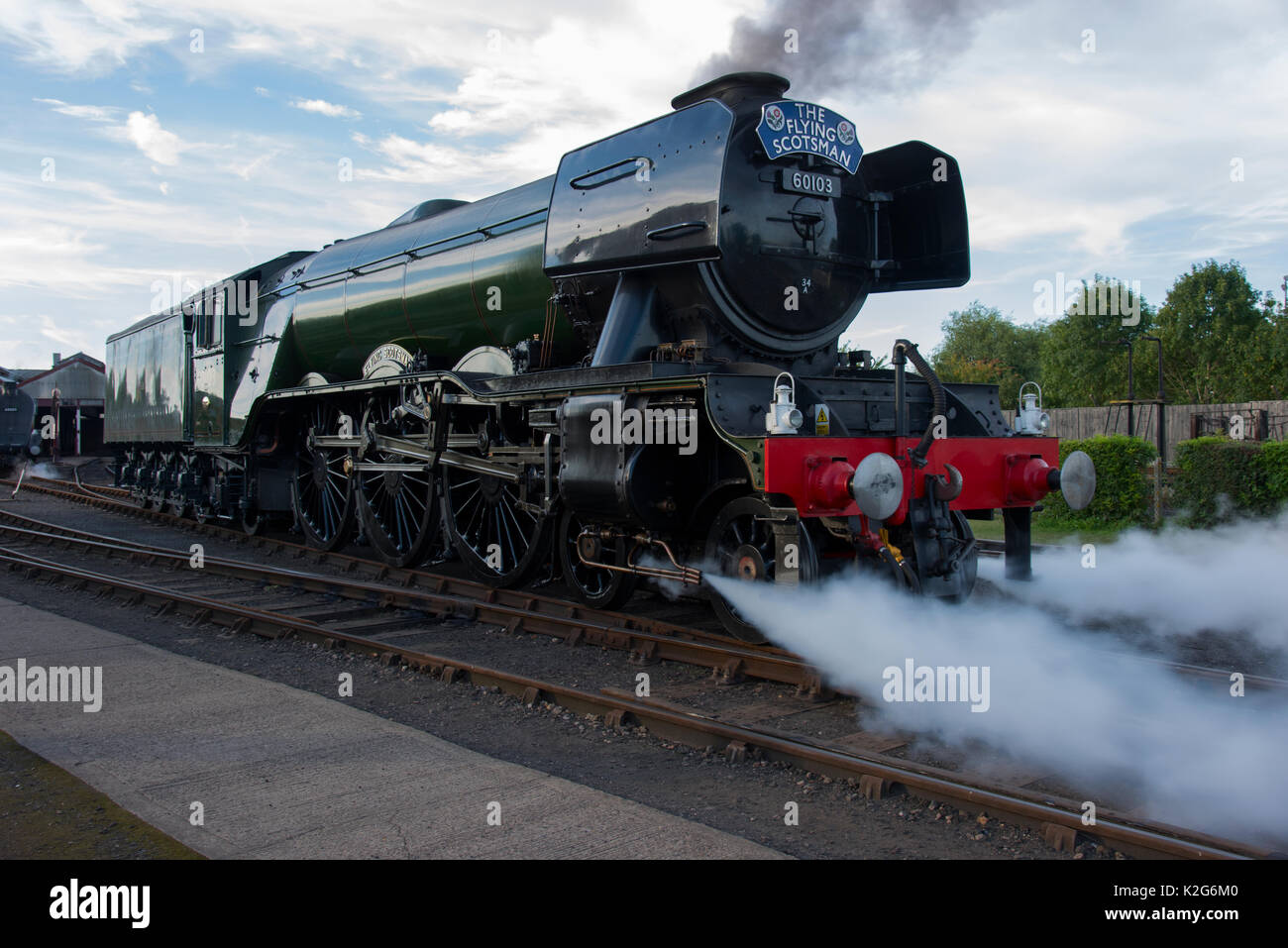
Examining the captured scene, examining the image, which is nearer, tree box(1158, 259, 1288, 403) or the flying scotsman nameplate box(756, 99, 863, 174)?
the flying scotsman nameplate box(756, 99, 863, 174)

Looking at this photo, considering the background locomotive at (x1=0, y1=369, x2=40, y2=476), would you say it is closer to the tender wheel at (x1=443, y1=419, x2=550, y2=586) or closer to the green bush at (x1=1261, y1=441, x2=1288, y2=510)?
the tender wheel at (x1=443, y1=419, x2=550, y2=586)

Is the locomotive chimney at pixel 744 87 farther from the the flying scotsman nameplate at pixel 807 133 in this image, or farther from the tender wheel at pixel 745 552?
the tender wheel at pixel 745 552

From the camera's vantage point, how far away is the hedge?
37.1 ft

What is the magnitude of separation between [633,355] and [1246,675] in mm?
3955

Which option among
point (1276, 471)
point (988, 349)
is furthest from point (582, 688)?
point (988, 349)

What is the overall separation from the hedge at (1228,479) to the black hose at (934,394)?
8017 millimetres

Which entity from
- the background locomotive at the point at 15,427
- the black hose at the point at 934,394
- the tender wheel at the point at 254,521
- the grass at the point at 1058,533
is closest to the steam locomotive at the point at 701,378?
the black hose at the point at 934,394

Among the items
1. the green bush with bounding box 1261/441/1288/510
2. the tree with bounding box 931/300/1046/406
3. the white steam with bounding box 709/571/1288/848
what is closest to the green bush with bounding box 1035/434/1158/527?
the green bush with bounding box 1261/441/1288/510

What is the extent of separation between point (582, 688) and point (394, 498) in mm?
4864

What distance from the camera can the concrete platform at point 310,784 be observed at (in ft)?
10.8

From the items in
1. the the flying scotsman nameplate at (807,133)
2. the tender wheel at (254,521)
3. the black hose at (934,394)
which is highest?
the the flying scotsman nameplate at (807,133)

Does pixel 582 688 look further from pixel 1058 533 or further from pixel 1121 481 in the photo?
pixel 1121 481

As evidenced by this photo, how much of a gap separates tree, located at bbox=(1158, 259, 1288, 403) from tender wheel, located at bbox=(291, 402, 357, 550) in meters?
31.8
